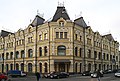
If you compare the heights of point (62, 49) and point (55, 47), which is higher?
point (55, 47)

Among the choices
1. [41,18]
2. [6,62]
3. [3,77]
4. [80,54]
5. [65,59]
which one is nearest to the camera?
[3,77]

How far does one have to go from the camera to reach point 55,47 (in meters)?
51.2

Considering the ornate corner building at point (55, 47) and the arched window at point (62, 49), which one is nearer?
Result: the ornate corner building at point (55, 47)

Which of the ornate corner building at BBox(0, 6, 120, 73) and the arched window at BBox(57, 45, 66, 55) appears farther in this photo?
the arched window at BBox(57, 45, 66, 55)

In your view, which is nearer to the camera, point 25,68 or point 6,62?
point 25,68

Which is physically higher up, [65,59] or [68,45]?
[68,45]

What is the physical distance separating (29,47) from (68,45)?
12096mm

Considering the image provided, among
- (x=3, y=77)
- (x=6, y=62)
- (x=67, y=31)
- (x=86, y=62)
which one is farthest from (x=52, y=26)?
(x=6, y=62)

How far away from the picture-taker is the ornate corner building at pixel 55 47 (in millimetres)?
51312

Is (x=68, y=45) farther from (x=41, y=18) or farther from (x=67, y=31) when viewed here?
(x=41, y=18)

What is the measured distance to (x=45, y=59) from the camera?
52.2 m

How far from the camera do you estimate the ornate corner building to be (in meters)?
51.3

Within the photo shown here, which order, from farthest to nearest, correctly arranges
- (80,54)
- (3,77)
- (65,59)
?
(80,54)
(65,59)
(3,77)

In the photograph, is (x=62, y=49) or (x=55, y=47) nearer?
(x=55, y=47)
